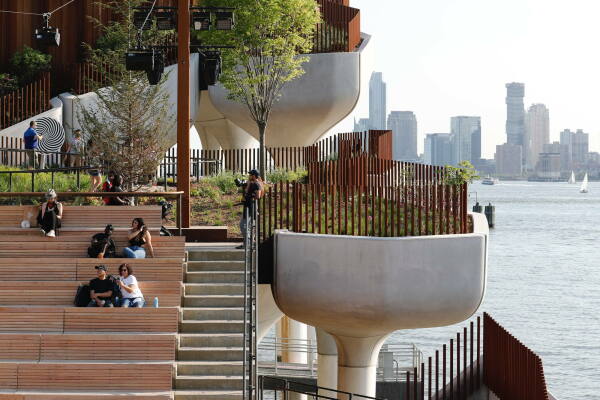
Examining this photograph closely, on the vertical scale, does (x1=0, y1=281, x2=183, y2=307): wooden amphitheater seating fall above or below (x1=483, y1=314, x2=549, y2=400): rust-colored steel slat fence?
above

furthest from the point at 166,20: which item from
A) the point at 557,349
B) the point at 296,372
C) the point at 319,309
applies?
the point at 557,349

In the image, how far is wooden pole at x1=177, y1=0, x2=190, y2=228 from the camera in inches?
882

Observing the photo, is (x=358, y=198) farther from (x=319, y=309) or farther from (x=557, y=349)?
(x=557, y=349)

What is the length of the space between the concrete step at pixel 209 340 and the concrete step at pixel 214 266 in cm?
230

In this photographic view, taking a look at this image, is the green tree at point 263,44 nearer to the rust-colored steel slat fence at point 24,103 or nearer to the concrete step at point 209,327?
the rust-colored steel slat fence at point 24,103

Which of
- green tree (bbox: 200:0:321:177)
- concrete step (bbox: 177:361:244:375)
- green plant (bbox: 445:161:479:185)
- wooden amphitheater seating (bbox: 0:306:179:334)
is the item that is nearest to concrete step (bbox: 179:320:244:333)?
wooden amphitheater seating (bbox: 0:306:179:334)

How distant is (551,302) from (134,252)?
189ft

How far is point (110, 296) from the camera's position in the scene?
58.0ft

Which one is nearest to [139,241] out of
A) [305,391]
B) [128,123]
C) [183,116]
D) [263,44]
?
[305,391]

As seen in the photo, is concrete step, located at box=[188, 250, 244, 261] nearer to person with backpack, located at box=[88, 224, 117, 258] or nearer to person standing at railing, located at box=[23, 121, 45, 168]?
person with backpack, located at box=[88, 224, 117, 258]

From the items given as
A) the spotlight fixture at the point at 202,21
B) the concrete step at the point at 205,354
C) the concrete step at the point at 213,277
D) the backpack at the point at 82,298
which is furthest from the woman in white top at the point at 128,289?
the spotlight fixture at the point at 202,21

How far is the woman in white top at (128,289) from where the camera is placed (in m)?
17.8

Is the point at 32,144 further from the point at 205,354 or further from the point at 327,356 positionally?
the point at 205,354

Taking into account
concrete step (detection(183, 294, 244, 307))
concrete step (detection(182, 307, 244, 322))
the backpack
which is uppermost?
the backpack
